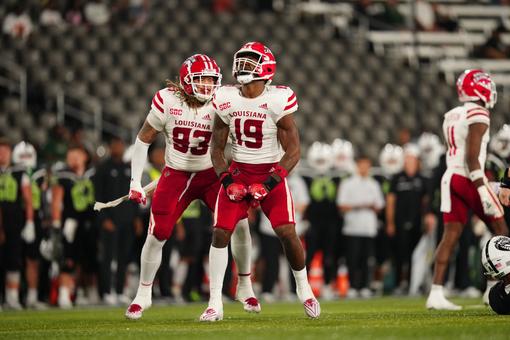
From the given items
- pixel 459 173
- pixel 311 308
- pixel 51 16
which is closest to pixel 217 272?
pixel 311 308

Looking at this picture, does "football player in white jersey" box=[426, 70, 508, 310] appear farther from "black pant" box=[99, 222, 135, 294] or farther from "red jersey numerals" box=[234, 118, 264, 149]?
"black pant" box=[99, 222, 135, 294]

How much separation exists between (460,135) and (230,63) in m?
11.4

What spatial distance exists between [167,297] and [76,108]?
5.17m

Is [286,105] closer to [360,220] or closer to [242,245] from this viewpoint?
[242,245]

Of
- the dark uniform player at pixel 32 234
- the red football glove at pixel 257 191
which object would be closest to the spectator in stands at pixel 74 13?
the dark uniform player at pixel 32 234

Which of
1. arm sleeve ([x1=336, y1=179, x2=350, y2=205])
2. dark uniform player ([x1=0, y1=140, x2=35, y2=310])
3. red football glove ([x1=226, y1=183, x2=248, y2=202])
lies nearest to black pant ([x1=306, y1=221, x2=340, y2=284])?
arm sleeve ([x1=336, y1=179, x2=350, y2=205])

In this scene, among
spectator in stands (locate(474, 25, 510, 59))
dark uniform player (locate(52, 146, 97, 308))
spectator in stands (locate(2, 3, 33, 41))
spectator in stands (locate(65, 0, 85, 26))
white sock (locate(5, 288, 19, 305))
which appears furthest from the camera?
spectator in stands (locate(474, 25, 510, 59))

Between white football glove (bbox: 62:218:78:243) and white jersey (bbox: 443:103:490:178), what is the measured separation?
19.1ft

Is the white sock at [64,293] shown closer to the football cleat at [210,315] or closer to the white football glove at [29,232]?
the white football glove at [29,232]

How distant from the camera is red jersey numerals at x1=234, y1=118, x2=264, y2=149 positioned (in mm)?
9312

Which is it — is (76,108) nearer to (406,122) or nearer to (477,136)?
(406,122)

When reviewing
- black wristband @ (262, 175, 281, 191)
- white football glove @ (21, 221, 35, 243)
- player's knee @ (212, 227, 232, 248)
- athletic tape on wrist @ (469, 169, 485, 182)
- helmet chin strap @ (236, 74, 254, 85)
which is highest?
helmet chin strap @ (236, 74, 254, 85)

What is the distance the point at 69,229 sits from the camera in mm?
15164

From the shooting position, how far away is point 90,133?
19.2 metres
